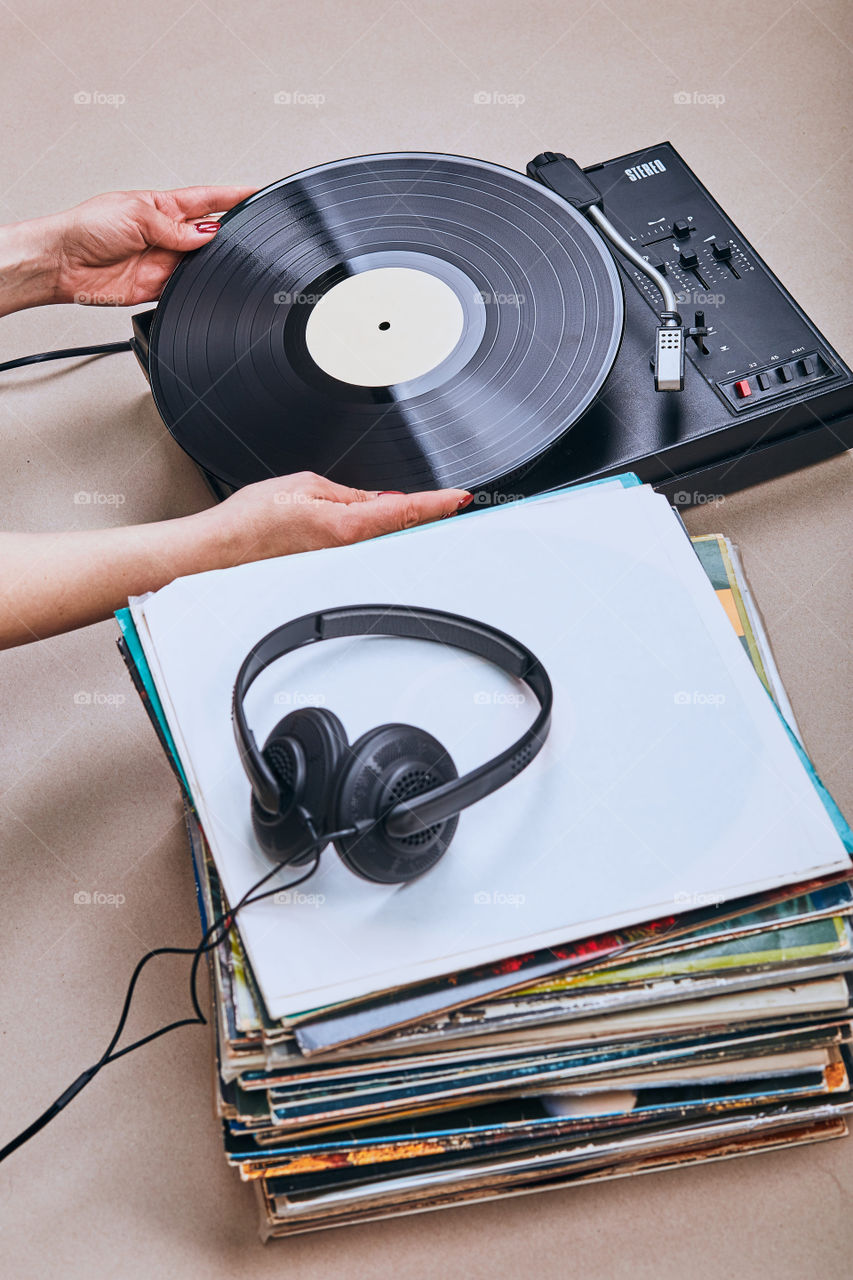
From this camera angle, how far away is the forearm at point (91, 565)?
100cm

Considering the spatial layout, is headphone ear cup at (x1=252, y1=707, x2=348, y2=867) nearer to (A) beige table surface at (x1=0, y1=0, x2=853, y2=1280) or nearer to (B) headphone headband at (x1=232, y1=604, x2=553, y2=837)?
(B) headphone headband at (x1=232, y1=604, x2=553, y2=837)

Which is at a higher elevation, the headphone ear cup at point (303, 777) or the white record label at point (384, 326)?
the white record label at point (384, 326)

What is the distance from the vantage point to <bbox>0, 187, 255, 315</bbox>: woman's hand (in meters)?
1.25

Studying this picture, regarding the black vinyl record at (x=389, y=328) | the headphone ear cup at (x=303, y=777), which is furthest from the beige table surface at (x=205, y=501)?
the headphone ear cup at (x=303, y=777)

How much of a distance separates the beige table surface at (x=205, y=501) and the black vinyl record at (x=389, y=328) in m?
0.17

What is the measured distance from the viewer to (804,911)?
2.43ft

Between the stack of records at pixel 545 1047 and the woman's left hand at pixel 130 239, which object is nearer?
the stack of records at pixel 545 1047

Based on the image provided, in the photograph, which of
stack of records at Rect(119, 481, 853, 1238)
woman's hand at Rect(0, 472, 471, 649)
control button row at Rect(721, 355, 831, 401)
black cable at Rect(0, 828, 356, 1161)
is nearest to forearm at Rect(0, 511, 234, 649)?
woman's hand at Rect(0, 472, 471, 649)

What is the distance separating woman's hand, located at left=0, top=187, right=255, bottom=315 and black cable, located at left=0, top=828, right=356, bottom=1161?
79 centimetres

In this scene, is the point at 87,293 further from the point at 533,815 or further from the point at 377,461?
the point at 533,815

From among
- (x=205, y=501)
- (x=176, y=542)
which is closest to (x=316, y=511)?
(x=176, y=542)

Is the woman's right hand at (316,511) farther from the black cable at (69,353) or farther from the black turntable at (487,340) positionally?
the black cable at (69,353)

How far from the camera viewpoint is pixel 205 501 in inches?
47.4

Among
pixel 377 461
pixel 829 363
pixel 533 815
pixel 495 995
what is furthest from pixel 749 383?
pixel 495 995
